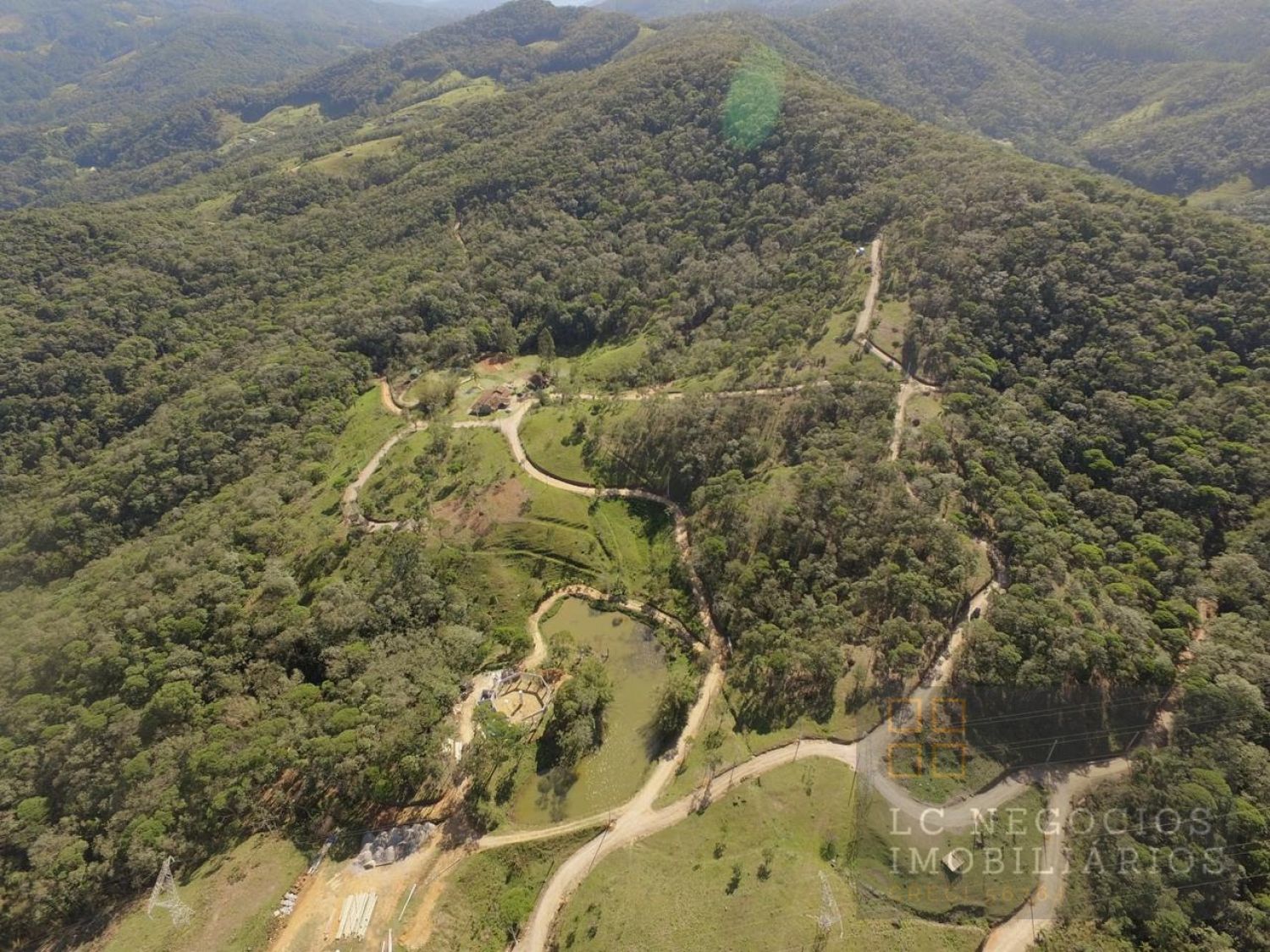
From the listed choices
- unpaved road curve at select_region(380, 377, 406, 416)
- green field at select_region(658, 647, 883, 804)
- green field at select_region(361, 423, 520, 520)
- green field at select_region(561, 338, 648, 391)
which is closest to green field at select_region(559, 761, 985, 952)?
green field at select_region(658, 647, 883, 804)

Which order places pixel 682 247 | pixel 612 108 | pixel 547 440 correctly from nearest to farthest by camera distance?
pixel 547 440 → pixel 682 247 → pixel 612 108

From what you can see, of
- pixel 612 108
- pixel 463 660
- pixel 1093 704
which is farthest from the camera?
pixel 612 108

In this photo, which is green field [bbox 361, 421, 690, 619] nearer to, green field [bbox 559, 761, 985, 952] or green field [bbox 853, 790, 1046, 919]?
green field [bbox 559, 761, 985, 952]

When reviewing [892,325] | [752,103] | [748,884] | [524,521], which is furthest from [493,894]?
[752,103]

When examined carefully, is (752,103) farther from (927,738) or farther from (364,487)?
(927,738)

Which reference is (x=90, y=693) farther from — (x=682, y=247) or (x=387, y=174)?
(x=387, y=174)

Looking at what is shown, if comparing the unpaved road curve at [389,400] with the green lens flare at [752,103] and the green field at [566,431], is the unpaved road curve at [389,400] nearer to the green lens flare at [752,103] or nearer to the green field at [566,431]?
the green field at [566,431]

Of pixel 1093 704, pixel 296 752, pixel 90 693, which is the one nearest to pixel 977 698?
pixel 1093 704
